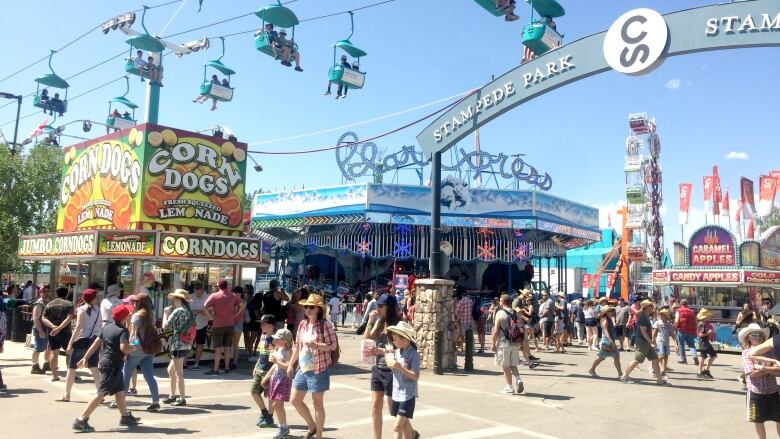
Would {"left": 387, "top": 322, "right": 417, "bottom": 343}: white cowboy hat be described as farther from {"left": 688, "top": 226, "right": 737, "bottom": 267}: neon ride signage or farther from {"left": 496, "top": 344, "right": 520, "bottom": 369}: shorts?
{"left": 688, "top": 226, "right": 737, "bottom": 267}: neon ride signage

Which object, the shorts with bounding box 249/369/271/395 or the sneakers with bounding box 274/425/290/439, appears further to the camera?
the shorts with bounding box 249/369/271/395

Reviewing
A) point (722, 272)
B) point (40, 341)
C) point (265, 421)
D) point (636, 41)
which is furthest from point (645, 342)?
point (722, 272)

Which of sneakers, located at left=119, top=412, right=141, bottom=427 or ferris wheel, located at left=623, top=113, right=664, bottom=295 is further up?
ferris wheel, located at left=623, top=113, right=664, bottom=295

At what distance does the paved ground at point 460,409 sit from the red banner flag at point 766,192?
47988 mm

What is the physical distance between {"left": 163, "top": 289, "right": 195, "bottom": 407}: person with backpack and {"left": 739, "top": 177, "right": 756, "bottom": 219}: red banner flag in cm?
4983

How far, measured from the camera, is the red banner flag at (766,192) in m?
52.9

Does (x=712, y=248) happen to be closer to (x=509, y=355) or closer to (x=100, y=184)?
(x=509, y=355)

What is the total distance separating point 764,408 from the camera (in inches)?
249

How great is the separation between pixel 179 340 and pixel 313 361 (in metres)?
2.88

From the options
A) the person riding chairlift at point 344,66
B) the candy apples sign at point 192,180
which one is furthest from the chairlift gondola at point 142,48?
the candy apples sign at point 192,180

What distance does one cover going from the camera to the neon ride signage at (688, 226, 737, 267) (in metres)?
25.9

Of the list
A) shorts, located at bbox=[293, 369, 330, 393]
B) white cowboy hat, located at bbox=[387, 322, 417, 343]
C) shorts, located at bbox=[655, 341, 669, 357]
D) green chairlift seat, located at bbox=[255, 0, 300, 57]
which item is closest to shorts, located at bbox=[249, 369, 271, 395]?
shorts, located at bbox=[293, 369, 330, 393]

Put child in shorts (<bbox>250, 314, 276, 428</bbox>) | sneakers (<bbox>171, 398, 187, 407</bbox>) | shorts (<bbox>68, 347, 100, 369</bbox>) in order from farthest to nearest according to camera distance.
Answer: shorts (<bbox>68, 347, 100, 369</bbox>)
sneakers (<bbox>171, 398, 187, 407</bbox>)
child in shorts (<bbox>250, 314, 276, 428</bbox>)

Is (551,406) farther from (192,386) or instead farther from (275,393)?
(192,386)
